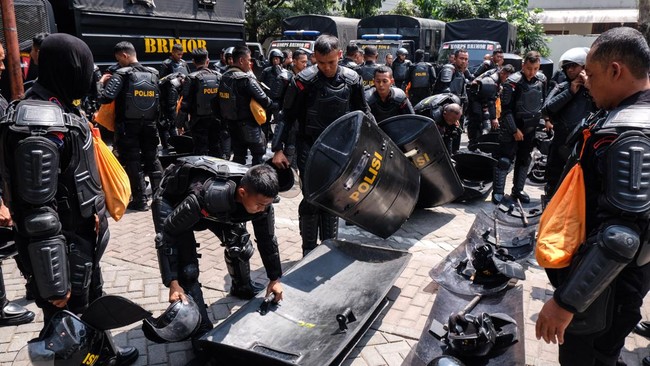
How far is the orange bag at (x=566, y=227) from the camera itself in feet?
6.99

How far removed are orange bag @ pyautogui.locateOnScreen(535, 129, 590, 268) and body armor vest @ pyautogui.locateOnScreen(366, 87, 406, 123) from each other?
11.8 ft

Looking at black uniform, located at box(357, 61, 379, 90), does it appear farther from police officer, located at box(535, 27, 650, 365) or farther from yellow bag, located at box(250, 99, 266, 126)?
police officer, located at box(535, 27, 650, 365)

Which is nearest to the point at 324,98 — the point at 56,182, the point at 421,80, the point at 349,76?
the point at 349,76

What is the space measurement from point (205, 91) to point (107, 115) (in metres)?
1.41

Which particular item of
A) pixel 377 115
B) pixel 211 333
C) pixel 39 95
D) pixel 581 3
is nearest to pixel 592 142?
pixel 211 333

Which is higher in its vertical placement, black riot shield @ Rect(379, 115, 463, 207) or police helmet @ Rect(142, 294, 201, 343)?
black riot shield @ Rect(379, 115, 463, 207)

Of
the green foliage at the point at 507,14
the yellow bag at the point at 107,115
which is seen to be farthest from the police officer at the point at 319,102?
the green foliage at the point at 507,14

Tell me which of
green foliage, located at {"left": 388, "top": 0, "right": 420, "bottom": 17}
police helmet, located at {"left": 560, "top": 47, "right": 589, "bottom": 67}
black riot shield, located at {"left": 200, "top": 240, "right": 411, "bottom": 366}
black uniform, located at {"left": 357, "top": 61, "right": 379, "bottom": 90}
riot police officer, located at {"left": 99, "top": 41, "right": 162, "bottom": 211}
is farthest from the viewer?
green foliage, located at {"left": 388, "top": 0, "right": 420, "bottom": 17}

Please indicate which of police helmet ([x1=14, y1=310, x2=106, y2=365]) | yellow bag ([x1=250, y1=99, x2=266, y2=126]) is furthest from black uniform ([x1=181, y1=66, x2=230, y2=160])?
police helmet ([x1=14, y1=310, x2=106, y2=365])

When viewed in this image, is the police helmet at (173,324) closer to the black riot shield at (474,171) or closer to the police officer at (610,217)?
the police officer at (610,217)

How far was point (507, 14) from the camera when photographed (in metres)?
26.3

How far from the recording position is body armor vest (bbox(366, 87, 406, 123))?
5.74 m

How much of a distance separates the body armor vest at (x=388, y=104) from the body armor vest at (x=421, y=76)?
573 cm

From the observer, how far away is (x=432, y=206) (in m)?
5.95
